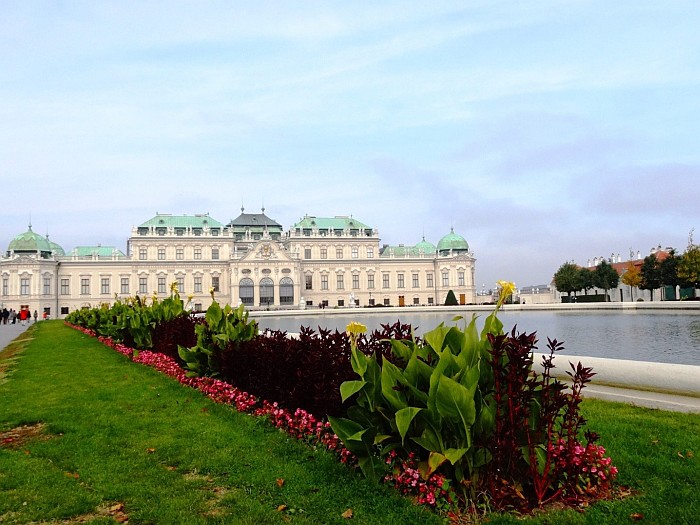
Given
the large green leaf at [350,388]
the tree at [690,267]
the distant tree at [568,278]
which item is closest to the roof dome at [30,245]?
the distant tree at [568,278]

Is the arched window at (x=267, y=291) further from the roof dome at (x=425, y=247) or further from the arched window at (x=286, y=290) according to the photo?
the roof dome at (x=425, y=247)

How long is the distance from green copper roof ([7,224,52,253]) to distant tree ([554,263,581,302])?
220ft

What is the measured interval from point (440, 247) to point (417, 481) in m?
83.8

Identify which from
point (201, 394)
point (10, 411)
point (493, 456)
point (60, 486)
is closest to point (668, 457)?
point (493, 456)

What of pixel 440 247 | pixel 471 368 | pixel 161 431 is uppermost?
pixel 440 247

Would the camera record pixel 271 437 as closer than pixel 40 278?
Yes

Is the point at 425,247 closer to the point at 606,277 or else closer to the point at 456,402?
the point at 606,277

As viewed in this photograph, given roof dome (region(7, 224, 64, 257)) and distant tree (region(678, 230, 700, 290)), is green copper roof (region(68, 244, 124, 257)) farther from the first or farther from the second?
distant tree (region(678, 230, 700, 290))

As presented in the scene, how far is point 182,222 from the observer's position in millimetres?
79125

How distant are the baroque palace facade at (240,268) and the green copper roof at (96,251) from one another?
0.13 meters

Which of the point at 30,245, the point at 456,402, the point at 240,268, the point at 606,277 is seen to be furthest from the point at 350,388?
the point at 30,245

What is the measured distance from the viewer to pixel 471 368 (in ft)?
13.3

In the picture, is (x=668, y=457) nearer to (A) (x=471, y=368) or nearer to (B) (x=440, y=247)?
(A) (x=471, y=368)

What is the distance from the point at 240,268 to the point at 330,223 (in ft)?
52.3
